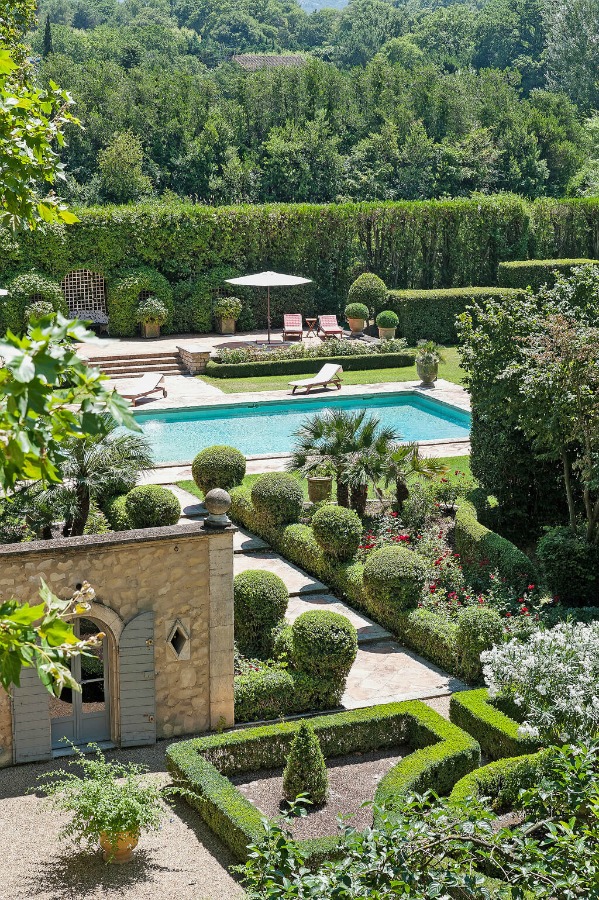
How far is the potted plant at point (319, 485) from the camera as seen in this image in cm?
1806

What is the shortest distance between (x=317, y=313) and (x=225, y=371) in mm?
6666

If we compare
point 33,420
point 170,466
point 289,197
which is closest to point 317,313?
point 289,197

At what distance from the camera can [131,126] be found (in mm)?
46688

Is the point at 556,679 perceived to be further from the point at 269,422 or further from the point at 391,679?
the point at 269,422

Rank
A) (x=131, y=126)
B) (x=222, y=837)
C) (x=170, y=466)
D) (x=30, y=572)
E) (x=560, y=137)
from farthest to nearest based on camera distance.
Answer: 1. (x=560, y=137)
2. (x=131, y=126)
3. (x=170, y=466)
4. (x=30, y=572)
5. (x=222, y=837)

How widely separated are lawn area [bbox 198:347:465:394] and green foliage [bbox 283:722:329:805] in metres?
17.0

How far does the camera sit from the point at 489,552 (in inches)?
612

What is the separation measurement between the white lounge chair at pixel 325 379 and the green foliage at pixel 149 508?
11184mm

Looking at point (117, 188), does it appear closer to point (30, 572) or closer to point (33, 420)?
point (30, 572)

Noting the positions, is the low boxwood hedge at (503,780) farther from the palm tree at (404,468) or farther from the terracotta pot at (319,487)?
the terracotta pot at (319,487)

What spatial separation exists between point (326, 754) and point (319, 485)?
6731 millimetres

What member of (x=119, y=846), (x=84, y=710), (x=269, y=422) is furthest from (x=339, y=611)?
(x=269, y=422)

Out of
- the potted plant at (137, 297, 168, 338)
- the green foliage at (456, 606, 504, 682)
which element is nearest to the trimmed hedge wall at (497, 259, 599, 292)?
the potted plant at (137, 297, 168, 338)

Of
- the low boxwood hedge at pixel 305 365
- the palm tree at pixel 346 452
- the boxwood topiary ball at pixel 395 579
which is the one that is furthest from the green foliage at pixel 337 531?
the low boxwood hedge at pixel 305 365
